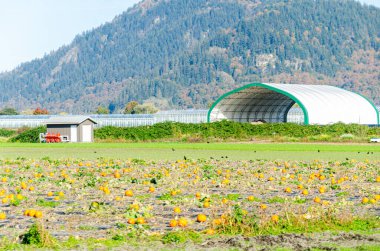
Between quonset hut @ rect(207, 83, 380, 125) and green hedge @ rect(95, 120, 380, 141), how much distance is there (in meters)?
6.06

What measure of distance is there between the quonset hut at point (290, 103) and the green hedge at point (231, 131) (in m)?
6.06

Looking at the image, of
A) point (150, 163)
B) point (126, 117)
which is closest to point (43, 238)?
point (150, 163)

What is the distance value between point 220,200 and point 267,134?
189 ft

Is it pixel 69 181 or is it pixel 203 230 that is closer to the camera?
pixel 203 230

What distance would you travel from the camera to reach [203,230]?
13.8 m

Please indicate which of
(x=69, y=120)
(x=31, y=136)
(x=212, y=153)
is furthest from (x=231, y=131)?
(x=212, y=153)

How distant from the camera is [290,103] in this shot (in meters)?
99.2

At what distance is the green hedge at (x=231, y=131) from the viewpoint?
74688 mm

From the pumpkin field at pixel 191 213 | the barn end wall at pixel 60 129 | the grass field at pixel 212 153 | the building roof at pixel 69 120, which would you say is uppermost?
the building roof at pixel 69 120

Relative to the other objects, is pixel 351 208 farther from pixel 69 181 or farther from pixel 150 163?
pixel 150 163

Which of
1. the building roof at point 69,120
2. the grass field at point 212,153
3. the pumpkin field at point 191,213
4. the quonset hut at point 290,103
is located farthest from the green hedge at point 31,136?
the pumpkin field at point 191,213

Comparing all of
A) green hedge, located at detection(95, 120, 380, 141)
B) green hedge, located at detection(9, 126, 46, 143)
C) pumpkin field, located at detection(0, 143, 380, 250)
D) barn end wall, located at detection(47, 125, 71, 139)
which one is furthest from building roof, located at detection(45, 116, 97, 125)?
pumpkin field, located at detection(0, 143, 380, 250)

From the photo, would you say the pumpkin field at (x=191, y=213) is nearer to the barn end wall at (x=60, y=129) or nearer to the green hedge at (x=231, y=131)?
the green hedge at (x=231, y=131)

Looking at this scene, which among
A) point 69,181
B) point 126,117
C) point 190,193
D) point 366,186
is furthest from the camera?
point 126,117
